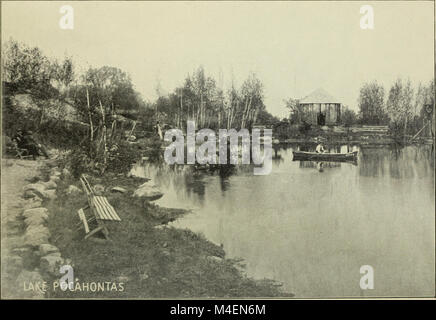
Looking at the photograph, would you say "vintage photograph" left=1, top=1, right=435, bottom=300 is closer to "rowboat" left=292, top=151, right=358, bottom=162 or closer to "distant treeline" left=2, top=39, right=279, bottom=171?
"distant treeline" left=2, top=39, right=279, bottom=171

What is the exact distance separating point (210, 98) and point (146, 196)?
1.50 meters

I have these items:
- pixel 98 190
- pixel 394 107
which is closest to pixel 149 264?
pixel 98 190

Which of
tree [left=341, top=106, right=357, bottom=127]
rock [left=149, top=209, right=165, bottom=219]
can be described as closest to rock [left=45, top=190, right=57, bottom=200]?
rock [left=149, top=209, right=165, bottom=219]

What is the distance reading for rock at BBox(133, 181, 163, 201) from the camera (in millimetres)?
4793

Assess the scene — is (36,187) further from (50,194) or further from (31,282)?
(31,282)

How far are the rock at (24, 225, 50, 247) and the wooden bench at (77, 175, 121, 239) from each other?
461mm

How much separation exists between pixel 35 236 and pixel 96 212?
74cm

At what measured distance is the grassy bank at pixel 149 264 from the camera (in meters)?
4.57

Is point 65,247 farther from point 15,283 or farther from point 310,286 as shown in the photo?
point 310,286

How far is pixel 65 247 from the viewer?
15.0ft

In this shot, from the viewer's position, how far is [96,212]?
4.70 m

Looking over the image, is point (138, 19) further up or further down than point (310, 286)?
further up

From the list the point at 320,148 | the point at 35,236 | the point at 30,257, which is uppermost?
the point at 320,148
